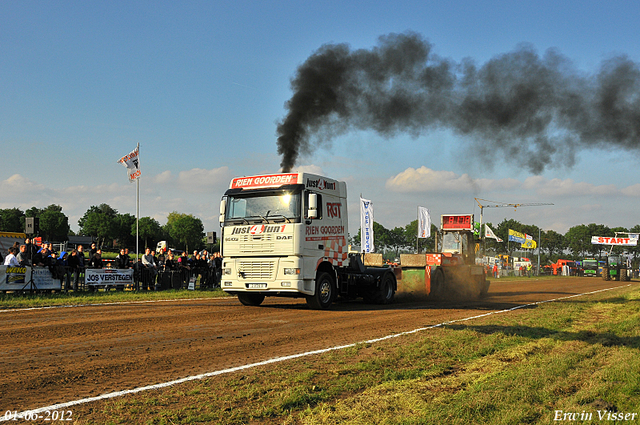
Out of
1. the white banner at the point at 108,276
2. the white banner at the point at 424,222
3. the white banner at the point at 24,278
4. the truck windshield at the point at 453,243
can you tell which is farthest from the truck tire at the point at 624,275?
the white banner at the point at 24,278

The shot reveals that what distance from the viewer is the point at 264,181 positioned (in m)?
13.7

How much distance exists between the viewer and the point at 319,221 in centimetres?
1377

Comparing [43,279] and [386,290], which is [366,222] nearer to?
[386,290]

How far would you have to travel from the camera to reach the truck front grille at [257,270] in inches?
526

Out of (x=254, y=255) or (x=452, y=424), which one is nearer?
(x=452, y=424)

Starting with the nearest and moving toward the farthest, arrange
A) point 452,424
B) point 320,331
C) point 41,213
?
point 452,424 < point 320,331 < point 41,213

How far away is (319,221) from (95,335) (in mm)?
6391

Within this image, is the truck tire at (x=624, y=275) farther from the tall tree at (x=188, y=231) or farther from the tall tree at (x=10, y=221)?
the tall tree at (x=10, y=221)

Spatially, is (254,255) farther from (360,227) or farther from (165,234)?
(165,234)

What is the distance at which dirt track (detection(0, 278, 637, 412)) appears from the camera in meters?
5.84

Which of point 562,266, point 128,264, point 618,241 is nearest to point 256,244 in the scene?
point 128,264

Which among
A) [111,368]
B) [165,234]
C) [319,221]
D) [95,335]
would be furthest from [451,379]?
[165,234]

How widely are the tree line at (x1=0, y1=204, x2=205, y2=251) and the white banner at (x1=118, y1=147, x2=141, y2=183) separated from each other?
236 ft

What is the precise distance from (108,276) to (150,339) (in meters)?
12.1
